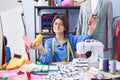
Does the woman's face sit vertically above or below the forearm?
above

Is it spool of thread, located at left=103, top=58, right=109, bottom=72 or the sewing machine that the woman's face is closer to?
the sewing machine

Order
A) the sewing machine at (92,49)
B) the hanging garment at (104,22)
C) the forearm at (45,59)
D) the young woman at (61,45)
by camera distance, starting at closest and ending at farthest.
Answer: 1. the sewing machine at (92,49)
2. the forearm at (45,59)
3. the young woman at (61,45)
4. the hanging garment at (104,22)

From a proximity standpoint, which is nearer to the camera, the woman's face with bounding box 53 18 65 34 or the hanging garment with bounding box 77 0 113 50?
the woman's face with bounding box 53 18 65 34

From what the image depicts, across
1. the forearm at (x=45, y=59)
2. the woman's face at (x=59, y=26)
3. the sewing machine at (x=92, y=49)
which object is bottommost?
the forearm at (x=45, y=59)

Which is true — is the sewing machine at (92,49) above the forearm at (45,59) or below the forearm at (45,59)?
above

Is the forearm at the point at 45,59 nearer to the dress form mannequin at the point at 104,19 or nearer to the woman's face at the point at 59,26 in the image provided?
the woman's face at the point at 59,26

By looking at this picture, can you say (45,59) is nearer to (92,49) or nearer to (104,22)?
(92,49)

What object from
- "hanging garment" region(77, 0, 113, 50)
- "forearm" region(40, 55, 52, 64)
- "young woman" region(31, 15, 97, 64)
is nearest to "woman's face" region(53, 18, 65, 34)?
"young woman" region(31, 15, 97, 64)

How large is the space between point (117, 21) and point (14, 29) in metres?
1.21

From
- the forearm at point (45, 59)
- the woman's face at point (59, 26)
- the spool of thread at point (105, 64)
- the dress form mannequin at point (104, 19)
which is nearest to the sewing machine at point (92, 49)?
the spool of thread at point (105, 64)

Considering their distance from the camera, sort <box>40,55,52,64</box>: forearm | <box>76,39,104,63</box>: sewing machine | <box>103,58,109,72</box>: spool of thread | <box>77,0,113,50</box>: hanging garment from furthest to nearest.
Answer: <box>77,0,113,50</box>: hanging garment
<box>40,55,52,64</box>: forearm
<box>76,39,104,63</box>: sewing machine
<box>103,58,109,72</box>: spool of thread

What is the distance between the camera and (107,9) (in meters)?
2.54

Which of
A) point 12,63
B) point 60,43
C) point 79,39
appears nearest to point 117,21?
point 79,39

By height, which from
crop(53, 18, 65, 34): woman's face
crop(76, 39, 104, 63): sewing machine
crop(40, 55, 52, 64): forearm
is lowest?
crop(40, 55, 52, 64): forearm
